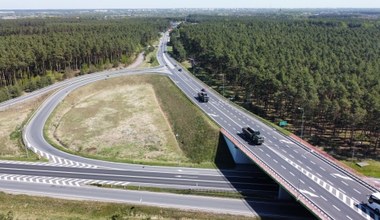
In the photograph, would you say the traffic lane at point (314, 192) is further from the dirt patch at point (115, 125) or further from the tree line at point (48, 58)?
the tree line at point (48, 58)

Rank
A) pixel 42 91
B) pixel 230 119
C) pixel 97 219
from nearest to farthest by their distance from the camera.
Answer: pixel 97 219 < pixel 230 119 < pixel 42 91

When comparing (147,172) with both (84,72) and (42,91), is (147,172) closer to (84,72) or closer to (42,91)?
(42,91)

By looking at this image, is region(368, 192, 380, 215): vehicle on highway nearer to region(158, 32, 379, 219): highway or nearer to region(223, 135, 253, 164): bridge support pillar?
region(158, 32, 379, 219): highway

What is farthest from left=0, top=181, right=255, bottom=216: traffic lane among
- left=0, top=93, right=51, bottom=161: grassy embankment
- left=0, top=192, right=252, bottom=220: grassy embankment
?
left=0, top=93, right=51, bottom=161: grassy embankment

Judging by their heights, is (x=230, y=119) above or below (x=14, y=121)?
above

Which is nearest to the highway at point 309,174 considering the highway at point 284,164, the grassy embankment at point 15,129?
the highway at point 284,164

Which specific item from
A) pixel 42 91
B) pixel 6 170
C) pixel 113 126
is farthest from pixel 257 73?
pixel 42 91

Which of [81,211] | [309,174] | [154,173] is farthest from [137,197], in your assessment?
[309,174]
